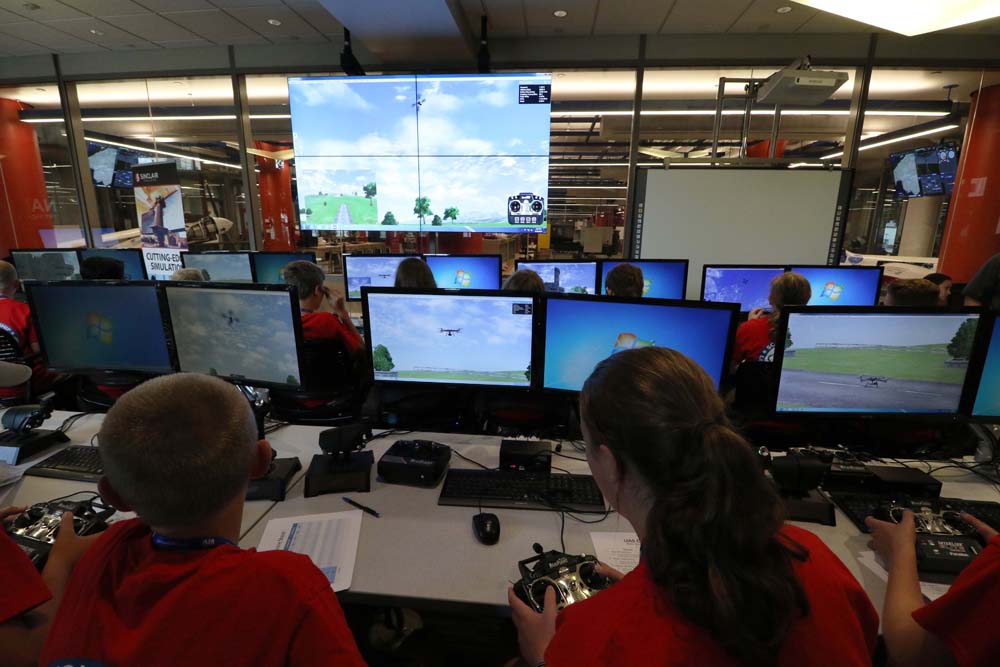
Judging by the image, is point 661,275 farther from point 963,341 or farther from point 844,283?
point 963,341

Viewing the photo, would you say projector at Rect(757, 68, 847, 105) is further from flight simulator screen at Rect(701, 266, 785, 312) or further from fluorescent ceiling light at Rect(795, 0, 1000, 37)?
flight simulator screen at Rect(701, 266, 785, 312)

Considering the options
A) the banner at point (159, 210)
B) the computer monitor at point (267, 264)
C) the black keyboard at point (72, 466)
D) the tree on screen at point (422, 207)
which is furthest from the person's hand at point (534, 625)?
the banner at point (159, 210)

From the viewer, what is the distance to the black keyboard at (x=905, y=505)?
→ 121 cm

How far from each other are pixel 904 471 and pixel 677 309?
2.73ft

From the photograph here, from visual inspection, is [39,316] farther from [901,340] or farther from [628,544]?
[901,340]

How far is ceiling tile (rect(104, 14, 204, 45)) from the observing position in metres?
4.07

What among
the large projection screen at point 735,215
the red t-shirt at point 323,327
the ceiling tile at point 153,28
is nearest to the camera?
the red t-shirt at point 323,327

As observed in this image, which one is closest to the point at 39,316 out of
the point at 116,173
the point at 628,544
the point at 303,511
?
the point at 303,511

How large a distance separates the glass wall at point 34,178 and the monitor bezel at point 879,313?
7.46 meters

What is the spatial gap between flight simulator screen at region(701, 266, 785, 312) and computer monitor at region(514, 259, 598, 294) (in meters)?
0.84

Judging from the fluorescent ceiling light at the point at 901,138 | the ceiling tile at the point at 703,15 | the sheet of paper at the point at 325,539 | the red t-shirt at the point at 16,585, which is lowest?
the sheet of paper at the point at 325,539

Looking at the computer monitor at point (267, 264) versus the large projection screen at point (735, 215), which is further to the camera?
the large projection screen at point (735, 215)

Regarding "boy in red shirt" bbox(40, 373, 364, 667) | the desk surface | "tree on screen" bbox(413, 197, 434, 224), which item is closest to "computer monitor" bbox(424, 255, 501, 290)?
"tree on screen" bbox(413, 197, 434, 224)

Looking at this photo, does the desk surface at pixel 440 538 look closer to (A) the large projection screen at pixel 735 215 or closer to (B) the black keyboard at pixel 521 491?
(B) the black keyboard at pixel 521 491
